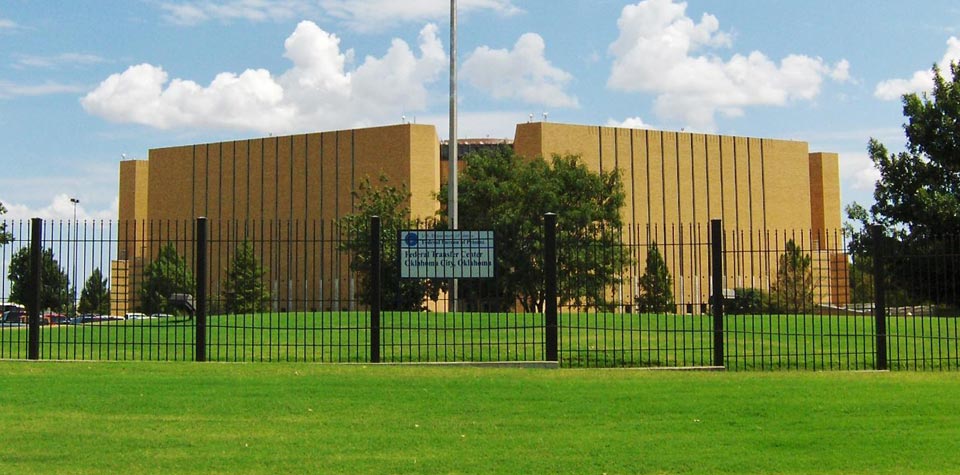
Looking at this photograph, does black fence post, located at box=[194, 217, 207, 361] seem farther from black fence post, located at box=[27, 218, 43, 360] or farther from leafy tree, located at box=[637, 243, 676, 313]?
leafy tree, located at box=[637, 243, 676, 313]

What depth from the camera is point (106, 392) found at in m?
10.5

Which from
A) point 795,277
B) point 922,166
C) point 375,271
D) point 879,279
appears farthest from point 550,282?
point 922,166

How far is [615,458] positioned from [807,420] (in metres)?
2.63

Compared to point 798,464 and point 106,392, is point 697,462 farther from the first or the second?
point 106,392

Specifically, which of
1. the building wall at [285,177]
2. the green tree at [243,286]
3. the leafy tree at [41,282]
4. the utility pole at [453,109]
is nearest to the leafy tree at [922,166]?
the utility pole at [453,109]

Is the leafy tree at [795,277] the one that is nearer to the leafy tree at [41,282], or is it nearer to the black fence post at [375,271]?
the black fence post at [375,271]

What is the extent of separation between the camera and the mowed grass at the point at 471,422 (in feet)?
23.5

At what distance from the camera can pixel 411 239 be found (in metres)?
13.9

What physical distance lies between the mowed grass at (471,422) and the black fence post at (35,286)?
5.46ft

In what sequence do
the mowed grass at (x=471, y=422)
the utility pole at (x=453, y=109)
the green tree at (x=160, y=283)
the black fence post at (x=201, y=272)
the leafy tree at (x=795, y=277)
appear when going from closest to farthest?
the mowed grass at (x=471, y=422), the black fence post at (x=201, y=272), the leafy tree at (x=795, y=277), the green tree at (x=160, y=283), the utility pole at (x=453, y=109)

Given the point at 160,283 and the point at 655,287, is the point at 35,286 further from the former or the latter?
the point at 655,287

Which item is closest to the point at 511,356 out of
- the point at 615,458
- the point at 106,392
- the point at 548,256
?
the point at 548,256

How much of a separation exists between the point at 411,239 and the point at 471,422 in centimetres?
547

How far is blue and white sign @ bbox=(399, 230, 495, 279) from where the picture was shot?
1378cm
